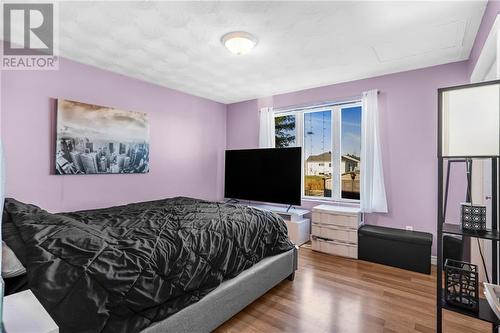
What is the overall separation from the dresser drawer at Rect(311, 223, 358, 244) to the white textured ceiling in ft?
7.12

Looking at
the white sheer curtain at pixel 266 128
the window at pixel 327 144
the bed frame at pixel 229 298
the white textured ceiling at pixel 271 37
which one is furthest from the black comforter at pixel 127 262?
the white sheer curtain at pixel 266 128

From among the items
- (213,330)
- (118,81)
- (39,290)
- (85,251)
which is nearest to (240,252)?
(213,330)

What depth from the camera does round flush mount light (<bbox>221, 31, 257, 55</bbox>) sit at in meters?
2.50

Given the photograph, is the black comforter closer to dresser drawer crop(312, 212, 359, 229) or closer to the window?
dresser drawer crop(312, 212, 359, 229)

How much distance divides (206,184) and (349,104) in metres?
2.87

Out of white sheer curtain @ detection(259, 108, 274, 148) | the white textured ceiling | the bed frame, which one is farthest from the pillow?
white sheer curtain @ detection(259, 108, 274, 148)

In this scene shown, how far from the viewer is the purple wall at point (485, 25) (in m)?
1.90

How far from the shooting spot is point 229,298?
6.61ft

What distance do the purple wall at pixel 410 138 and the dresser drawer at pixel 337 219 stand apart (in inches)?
16.8

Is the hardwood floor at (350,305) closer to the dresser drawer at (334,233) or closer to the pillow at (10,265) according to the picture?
the dresser drawer at (334,233)

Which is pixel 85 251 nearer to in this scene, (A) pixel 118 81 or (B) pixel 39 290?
(B) pixel 39 290

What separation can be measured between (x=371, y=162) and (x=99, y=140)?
3.70m

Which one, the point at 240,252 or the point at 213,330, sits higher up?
the point at 240,252

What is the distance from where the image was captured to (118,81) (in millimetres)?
3609
